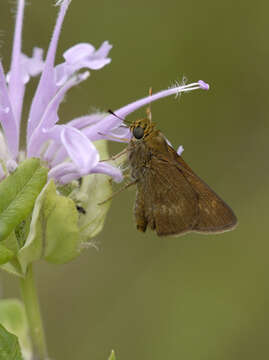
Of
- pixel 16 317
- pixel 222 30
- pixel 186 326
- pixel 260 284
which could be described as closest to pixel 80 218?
pixel 16 317

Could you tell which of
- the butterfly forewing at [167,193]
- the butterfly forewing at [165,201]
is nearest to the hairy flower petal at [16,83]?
the butterfly forewing at [167,193]

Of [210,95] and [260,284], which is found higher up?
[210,95]

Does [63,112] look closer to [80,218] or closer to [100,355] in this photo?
[100,355]

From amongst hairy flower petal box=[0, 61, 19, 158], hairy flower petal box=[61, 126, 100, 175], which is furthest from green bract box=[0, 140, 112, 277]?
hairy flower petal box=[0, 61, 19, 158]

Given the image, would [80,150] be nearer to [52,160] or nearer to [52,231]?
[52,231]

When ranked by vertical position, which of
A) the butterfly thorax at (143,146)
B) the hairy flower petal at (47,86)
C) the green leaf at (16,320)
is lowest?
the green leaf at (16,320)

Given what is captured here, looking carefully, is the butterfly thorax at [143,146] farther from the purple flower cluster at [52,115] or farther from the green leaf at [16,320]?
the green leaf at [16,320]
